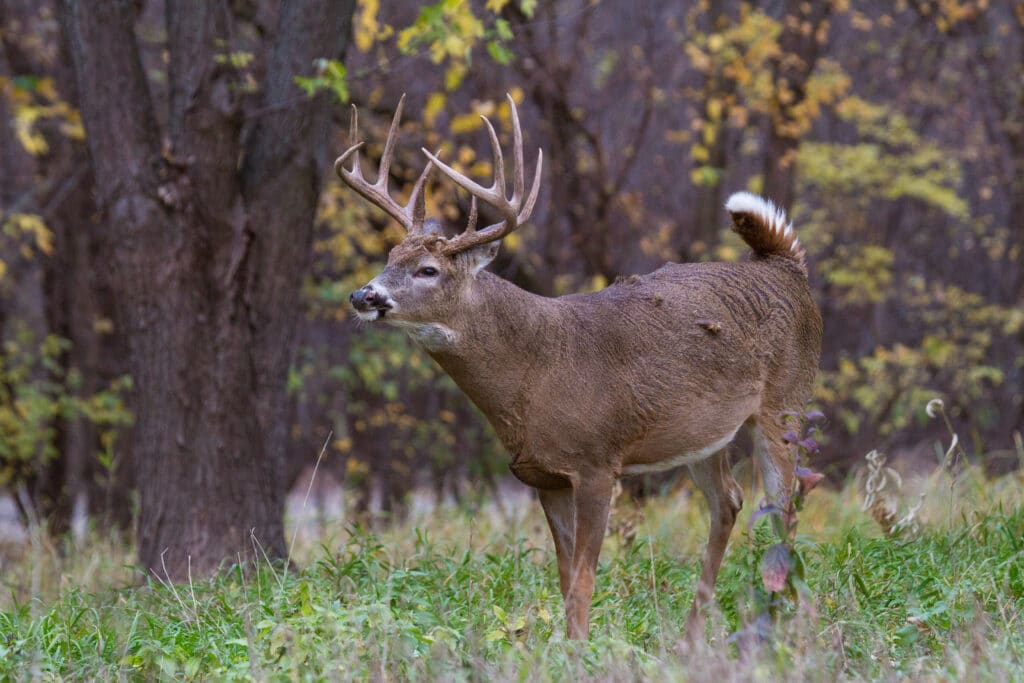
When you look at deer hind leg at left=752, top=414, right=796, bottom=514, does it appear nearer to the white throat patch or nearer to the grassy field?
the grassy field

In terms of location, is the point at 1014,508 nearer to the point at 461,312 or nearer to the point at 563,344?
the point at 563,344

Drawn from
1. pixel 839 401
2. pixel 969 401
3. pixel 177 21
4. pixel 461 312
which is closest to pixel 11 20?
pixel 177 21

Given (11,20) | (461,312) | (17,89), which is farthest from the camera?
(11,20)

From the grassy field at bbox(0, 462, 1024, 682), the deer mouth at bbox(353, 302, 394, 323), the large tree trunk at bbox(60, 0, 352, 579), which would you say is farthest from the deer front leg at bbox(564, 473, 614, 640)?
the large tree trunk at bbox(60, 0, 352, 579)

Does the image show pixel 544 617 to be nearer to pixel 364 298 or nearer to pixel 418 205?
pixel 364 298

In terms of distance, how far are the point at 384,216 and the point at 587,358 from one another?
5924 millimetres

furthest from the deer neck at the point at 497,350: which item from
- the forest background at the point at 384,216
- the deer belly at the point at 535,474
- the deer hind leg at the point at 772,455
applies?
the forest background at the point at 384,216

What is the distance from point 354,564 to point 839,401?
8569 mm

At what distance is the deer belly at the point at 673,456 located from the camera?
18.2ft

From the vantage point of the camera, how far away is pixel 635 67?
12.1 metres

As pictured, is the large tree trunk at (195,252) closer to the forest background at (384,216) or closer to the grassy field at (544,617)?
the forest background at (384,216)

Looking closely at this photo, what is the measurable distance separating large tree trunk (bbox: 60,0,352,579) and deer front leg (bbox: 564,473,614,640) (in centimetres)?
229

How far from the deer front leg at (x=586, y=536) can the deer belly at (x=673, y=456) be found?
0.84ft

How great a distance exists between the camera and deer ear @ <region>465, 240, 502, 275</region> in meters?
5.38
